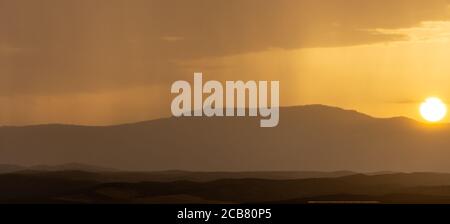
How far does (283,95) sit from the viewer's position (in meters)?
3.58

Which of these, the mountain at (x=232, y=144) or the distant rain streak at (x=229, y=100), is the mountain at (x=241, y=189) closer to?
the mountain at (x=232, y=144)

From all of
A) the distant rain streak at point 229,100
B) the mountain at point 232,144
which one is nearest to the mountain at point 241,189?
the mountain at point 232,144

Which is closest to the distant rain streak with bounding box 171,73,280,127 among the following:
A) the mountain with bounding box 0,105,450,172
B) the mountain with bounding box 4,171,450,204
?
the mountain with bounding box 0,105,450,172

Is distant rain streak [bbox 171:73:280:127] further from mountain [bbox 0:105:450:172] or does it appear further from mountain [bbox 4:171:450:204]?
mountain [bbox 4:171:450:204]

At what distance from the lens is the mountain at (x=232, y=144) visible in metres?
3.58

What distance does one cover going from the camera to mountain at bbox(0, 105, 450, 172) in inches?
141

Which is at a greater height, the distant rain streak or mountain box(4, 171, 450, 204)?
the distant rain streak

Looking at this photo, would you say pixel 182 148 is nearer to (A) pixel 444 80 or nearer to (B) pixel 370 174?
(B) pixel 370 174

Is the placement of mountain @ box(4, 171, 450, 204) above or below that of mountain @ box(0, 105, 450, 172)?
below

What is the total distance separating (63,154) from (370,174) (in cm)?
150

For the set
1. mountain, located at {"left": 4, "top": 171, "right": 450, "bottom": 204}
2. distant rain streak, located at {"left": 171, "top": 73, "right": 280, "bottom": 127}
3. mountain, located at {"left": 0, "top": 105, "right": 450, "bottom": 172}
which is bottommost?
mountain, located at {"left": 4, "top": 171, "right": 450, "bottom": 204}

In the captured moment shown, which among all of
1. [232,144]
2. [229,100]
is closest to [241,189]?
[232,144]
